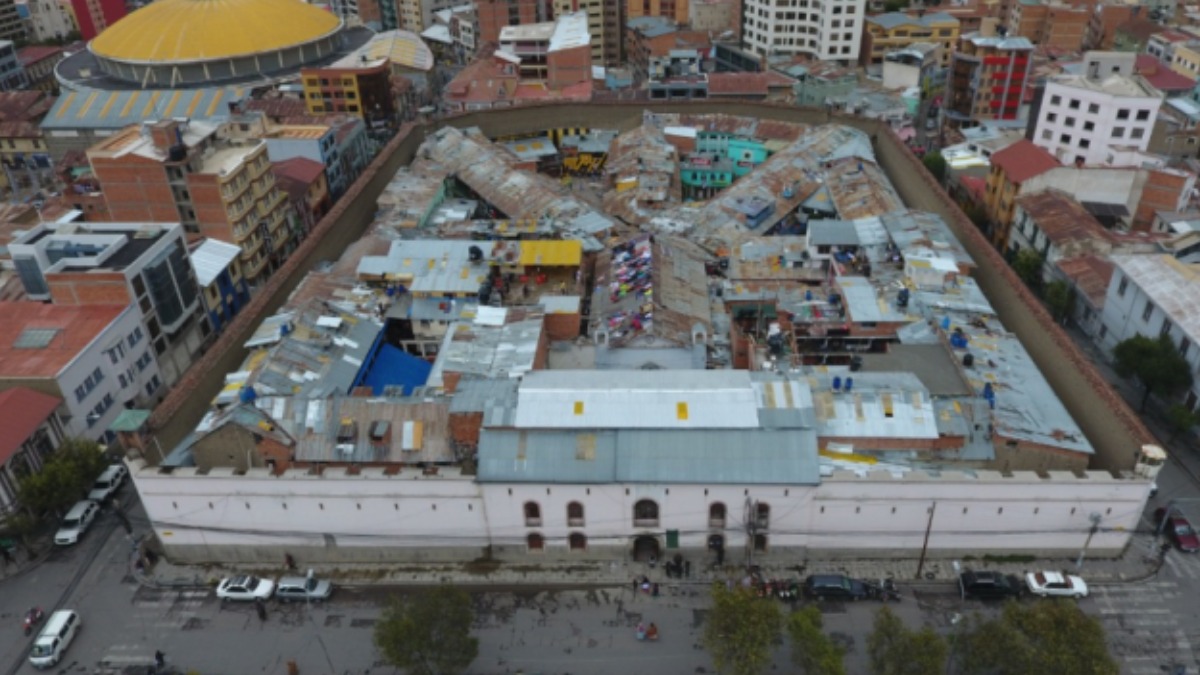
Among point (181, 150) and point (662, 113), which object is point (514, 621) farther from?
point (662, 113)

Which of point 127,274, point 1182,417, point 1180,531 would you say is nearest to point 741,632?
point 1180,531

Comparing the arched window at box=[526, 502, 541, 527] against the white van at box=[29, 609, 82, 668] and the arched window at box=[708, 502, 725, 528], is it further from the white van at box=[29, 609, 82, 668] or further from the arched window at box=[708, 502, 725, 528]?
the white van at box=[29, 609, 82, 668]

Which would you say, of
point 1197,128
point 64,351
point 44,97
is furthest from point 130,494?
point 1197,128

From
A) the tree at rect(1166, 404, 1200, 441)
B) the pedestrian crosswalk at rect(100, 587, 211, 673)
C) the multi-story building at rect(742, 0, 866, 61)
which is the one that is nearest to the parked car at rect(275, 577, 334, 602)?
the pedestrian crosswalk at rect(100, 587, 211, 673)

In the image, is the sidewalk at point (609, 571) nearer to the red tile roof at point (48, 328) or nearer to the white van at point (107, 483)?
the white van at point (107, 483)

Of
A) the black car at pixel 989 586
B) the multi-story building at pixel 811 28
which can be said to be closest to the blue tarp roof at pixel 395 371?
the black car at pixel 989 586
